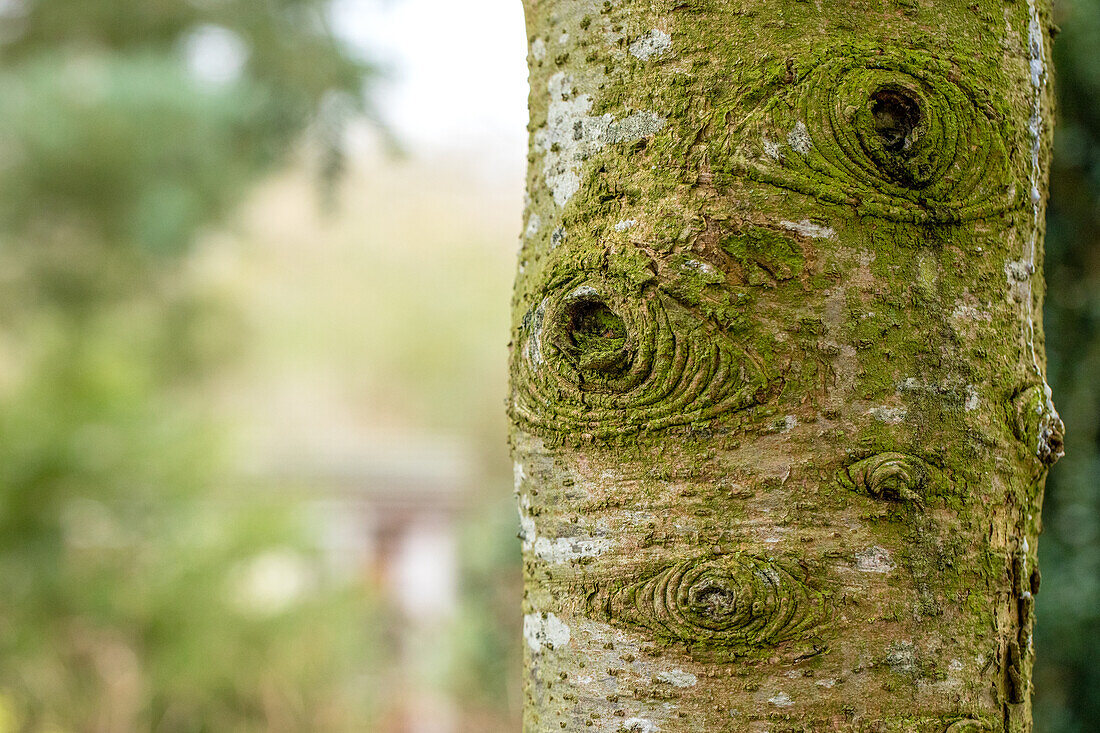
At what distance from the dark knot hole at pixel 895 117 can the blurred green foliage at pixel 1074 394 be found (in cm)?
238

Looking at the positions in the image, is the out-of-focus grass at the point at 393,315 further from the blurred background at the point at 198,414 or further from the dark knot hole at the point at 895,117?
the dark knot hole at the point at 895,117

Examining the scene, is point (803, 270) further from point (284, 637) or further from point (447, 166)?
point (447, 166)

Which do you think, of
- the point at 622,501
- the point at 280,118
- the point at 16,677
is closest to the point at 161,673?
the point at 16,677

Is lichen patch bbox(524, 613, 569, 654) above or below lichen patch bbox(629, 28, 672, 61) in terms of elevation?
below

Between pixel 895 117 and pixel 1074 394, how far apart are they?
2447mm

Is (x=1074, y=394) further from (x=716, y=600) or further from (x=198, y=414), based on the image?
(x=198, y=414)

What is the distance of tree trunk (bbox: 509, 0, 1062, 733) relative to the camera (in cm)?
65

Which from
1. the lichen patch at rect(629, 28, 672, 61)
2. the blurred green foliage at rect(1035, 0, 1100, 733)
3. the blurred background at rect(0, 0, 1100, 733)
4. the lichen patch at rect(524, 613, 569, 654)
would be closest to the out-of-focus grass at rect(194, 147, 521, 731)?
the blurred background at rect(0, 0, 1100, 733)

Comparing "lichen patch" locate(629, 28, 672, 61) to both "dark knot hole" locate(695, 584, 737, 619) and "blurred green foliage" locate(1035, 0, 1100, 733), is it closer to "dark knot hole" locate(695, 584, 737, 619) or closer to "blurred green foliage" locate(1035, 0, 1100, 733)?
"dark knot hole" locate(695, 584, 737, 619)

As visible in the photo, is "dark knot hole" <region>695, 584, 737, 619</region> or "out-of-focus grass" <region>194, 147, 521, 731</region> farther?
"out-of-focus grass" <region>194, 147, 521, 731</region>

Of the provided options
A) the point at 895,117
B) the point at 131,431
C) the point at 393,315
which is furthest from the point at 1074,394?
the point at 393,315

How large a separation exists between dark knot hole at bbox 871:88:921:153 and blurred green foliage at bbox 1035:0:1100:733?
93.8 inches

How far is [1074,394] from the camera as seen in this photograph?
2754 mm

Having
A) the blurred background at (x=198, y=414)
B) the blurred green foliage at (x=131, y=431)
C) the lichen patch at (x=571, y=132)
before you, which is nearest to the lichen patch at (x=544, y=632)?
the lichen patch at (x=571, y=132)
